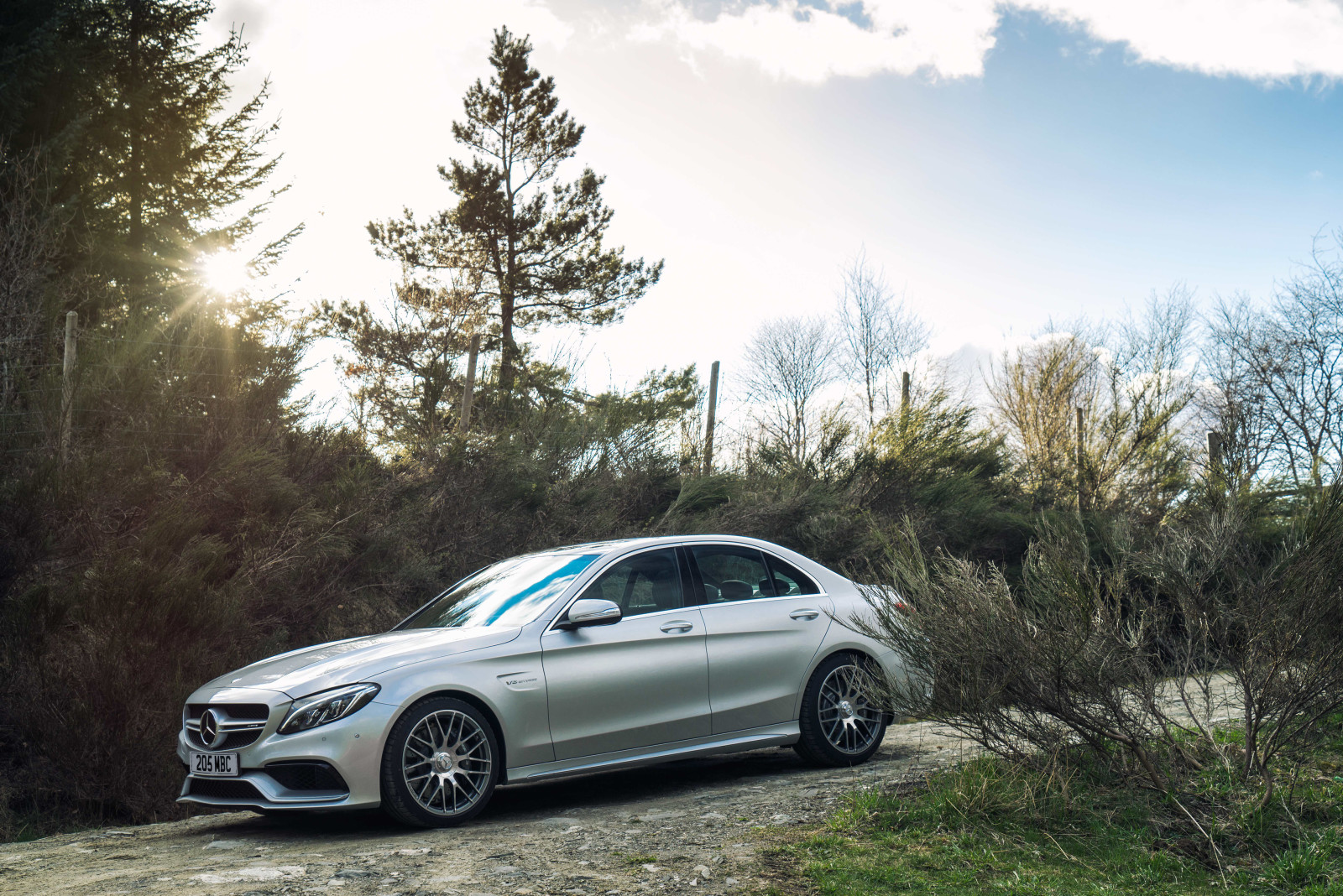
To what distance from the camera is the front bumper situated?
536 cm

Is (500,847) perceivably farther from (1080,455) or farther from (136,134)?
(1080,455)

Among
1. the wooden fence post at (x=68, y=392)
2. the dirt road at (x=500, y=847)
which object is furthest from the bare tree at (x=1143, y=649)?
the wooden fence post at (x=68, y=392)

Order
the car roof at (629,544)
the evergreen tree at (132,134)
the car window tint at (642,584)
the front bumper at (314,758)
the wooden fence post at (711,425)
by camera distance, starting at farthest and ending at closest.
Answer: the wooden fence post at (711,425) → the evergreen tree at (132,134) → the car roof at (629,544) → the car window tint at (642,584) → the front bumper at (314,758)

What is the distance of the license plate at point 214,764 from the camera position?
5551mm

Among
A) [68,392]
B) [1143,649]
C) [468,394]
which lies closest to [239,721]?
[1143,649]

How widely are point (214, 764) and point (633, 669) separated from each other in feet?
7.83

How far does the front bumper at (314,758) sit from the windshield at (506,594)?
112 cm

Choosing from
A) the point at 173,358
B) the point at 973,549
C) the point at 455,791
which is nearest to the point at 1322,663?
the point at 455,791

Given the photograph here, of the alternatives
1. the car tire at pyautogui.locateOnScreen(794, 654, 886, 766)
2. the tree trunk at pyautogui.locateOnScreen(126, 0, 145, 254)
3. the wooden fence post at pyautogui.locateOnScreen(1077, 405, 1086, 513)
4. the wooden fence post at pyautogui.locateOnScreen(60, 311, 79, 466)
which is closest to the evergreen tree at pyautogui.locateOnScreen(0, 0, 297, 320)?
the tree trunk at pyautogui.locateOnScreen(126, 0, 145, 254)

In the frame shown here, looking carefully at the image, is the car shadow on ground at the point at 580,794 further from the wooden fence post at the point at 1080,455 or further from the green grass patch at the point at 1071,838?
the wooden fence post at the point at 1080,455

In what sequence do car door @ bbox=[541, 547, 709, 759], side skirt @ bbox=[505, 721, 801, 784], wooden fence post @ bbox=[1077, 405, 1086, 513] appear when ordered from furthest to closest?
wooden fence post @ bbox=[1077, 405, 1086, 513] < car door @ bbox=[541, 547, 709, 759] < side skirt @ bbox=[505, 721, 801, 784]

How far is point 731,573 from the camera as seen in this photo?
7312 mm

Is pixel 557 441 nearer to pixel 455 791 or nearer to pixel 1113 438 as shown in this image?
pixel 455 791

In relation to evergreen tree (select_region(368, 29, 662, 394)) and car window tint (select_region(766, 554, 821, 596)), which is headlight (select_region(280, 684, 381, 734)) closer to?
car window tint (select_region(766, 554, 821, 596))
